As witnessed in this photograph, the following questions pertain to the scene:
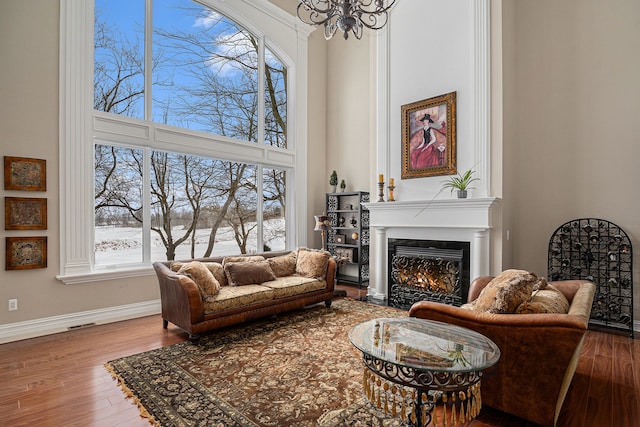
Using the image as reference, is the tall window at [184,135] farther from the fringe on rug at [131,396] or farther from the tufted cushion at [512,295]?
the tufted cushion at [512,295]

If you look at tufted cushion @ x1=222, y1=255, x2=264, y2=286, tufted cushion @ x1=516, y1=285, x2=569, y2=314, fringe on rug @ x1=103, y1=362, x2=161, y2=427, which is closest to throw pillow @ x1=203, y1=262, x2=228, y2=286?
tufted cushion @ x1=222, y1=255, x2=264, y2=286

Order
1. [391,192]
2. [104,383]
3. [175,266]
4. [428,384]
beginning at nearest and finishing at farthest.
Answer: [428,384]
[104,383]
[175,266]
[391,192]

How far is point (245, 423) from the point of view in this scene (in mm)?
2145

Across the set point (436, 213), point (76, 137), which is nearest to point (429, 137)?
point (436, 213)

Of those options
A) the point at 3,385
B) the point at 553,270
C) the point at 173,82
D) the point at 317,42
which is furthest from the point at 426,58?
the point at 3,385

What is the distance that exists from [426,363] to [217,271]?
3.16 m

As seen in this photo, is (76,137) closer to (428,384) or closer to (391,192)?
(391,192)

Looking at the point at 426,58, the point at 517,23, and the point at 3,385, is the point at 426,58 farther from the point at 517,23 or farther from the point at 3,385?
the point at 3,385

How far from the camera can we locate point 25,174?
3758 millimetres

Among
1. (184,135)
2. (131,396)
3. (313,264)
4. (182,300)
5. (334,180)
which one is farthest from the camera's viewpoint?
(334,180)

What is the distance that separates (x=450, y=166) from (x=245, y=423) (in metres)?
4.11

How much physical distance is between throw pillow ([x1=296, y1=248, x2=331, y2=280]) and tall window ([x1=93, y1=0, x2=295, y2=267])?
4.98ft

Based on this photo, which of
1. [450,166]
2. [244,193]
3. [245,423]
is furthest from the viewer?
[244,193]

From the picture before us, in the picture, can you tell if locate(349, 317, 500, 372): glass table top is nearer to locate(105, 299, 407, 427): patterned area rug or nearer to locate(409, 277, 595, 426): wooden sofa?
locate(409, 277, 595, 426): wooden sofa
